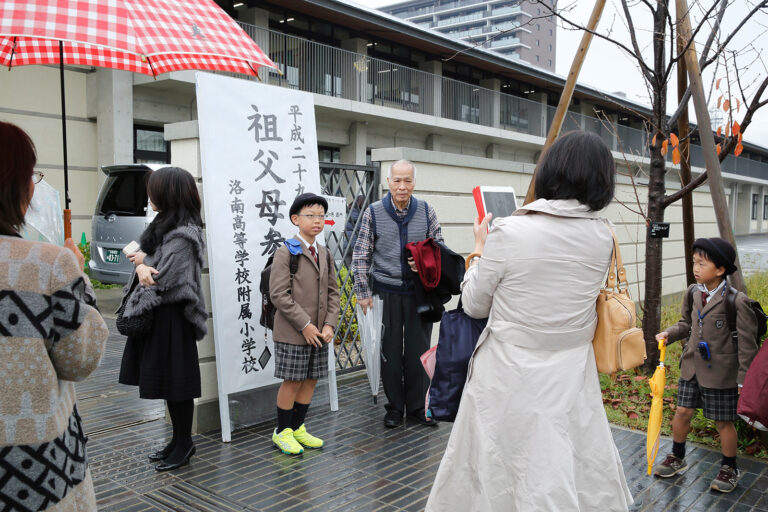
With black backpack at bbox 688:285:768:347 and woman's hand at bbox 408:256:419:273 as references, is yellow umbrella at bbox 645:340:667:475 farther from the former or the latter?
woman's hand at bbox 408:256:419:273

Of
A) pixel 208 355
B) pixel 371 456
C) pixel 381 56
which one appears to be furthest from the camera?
pixel 381 56

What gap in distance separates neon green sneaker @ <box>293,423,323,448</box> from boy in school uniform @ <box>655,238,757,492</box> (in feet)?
7.62

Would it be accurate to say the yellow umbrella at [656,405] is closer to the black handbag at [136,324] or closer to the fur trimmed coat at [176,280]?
the fur trimmed coat at [176,280]

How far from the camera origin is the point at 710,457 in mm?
4422

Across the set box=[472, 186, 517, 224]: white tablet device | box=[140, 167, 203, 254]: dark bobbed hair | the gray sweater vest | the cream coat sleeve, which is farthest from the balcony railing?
the cream coat sleeve

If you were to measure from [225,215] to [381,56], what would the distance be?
1664 cm

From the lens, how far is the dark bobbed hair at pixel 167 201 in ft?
13.1

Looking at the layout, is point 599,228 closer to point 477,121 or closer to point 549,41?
point 477,121

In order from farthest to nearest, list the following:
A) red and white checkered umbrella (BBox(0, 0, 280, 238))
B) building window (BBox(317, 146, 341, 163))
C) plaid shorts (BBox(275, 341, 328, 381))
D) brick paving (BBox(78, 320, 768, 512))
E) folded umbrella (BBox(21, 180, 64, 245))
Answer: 1. building window (BBox(317, 146, 341, 163))
2. plaid shorts (BBox(275, 341, 328, 381))
3. brick paving (BBox(78, 320, 768, 512))
4. red and white checkered umbrella (BBox(0, 0, 280, 238))
5. folded umbrella (BBox(21, 180, 64, 245))

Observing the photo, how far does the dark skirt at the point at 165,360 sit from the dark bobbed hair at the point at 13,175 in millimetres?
2204

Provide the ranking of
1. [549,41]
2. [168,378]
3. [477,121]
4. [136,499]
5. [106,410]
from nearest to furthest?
[136,499] < [168,378] < [106,410] < [477,121] < [549,41]

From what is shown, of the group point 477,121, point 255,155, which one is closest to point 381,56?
point 477,121

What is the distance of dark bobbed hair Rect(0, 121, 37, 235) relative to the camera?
1791 millimetres

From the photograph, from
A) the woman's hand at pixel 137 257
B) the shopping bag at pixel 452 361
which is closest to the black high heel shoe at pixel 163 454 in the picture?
the woman's hand at pixel 137 257
